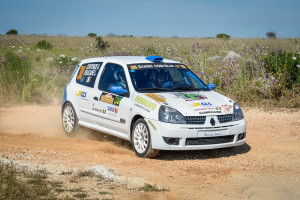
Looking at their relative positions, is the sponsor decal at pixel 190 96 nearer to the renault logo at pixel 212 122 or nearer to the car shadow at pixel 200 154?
the renault logo at pixel 212 122

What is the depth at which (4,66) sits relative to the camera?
17.6m

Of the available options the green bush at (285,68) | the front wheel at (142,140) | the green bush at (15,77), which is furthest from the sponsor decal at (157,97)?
the green bush at (15,77)

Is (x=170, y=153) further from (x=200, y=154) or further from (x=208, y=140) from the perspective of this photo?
(x=208, y=140)

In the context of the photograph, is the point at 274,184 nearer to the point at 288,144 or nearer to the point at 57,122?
the point at 288,144

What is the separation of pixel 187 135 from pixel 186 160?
548 millimetres

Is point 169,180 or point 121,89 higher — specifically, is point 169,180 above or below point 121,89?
below

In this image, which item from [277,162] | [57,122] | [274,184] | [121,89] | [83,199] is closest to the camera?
[83,199]

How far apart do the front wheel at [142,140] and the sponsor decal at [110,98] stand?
0.74 metres

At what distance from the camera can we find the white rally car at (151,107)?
799 centimetres

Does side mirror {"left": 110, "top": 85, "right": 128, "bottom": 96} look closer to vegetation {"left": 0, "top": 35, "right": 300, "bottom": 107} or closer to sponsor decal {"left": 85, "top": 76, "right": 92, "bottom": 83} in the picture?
sponsor decal {"left": 85, "top": 76, "right": 92, "bottom": 83}

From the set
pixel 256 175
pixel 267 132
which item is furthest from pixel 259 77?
pixel 256 175

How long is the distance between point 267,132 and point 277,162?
291 cm

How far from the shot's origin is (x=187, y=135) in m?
7.96

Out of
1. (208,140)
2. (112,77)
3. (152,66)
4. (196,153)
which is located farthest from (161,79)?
(208,140)
